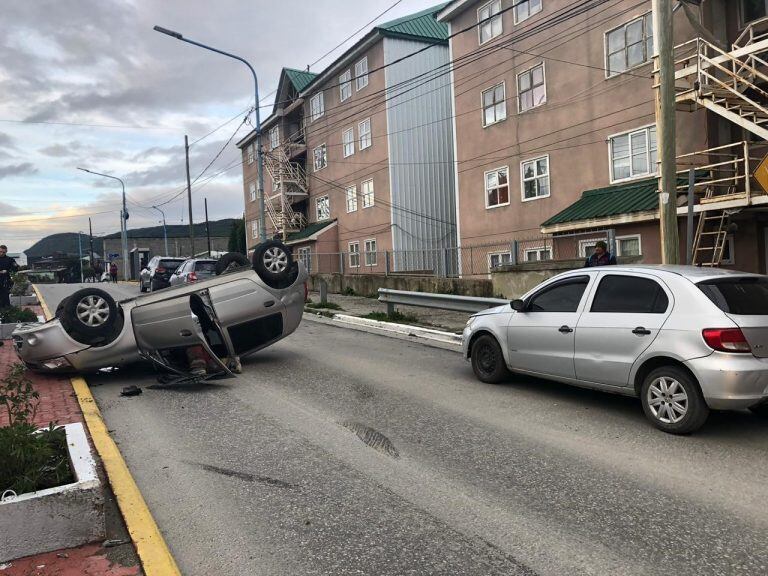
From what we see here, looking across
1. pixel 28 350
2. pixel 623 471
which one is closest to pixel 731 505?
pixel 623 471

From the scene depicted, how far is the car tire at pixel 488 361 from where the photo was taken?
775 centimetres

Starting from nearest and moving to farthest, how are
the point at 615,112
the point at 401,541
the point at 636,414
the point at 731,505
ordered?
the point at 401,541, the point at 731,505, the point at 636,414, the point at 615,112

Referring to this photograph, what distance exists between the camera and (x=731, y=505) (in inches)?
161

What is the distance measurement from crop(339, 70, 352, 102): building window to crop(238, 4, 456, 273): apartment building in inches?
1.9

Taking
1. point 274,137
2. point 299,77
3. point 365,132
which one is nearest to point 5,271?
point 365,132

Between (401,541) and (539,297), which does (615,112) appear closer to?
(539,297)

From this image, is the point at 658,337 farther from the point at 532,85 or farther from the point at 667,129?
the point at 532,85

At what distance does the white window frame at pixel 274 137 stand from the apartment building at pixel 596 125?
18097 mm

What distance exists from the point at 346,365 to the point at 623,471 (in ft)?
17.1

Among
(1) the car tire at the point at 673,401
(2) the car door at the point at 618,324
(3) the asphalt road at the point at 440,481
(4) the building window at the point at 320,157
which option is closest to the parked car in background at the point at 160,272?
(4) the building window at the point at 320,157

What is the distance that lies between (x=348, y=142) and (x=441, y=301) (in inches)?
784

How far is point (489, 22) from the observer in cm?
2148

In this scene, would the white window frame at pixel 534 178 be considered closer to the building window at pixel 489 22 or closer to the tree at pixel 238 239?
the building window at pixel 489 22

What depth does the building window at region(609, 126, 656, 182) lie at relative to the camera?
16375mm
